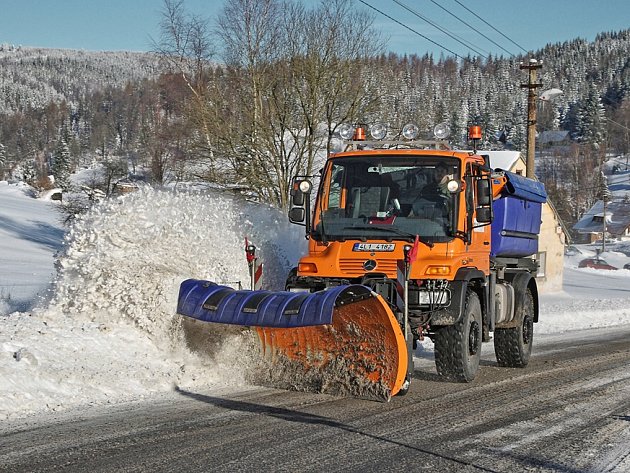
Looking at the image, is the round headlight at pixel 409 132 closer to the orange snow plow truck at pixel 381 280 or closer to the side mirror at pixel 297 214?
the orange snow plow truck at pixel 381 280

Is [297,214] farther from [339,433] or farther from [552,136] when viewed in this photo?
[552,136]

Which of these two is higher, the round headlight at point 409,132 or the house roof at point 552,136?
the house roof at point 552,136

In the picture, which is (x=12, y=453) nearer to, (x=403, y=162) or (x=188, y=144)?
(x=403, y=162)

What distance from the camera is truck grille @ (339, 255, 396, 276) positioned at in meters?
7.82

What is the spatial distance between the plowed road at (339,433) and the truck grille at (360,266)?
47.8 inches

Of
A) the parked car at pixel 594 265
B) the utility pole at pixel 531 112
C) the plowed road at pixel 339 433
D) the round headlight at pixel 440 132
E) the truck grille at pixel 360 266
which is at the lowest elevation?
the parked car at pixel 594 265

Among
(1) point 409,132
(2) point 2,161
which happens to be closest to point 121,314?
(1) point 409,132

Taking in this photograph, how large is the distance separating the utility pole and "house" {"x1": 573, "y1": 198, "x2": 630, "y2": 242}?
80028 mm

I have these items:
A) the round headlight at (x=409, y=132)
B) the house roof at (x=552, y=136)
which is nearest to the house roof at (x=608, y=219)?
the house roof at (x=552, y=136)

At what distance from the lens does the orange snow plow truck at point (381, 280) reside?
23.1 ft

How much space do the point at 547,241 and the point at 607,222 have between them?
235 feet

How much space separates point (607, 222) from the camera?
103 m

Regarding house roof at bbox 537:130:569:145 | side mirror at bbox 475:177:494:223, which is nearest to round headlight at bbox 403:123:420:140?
side mirror at bbox 475:177:494:223

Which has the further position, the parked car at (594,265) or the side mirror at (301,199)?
the parked car at (594,265)
